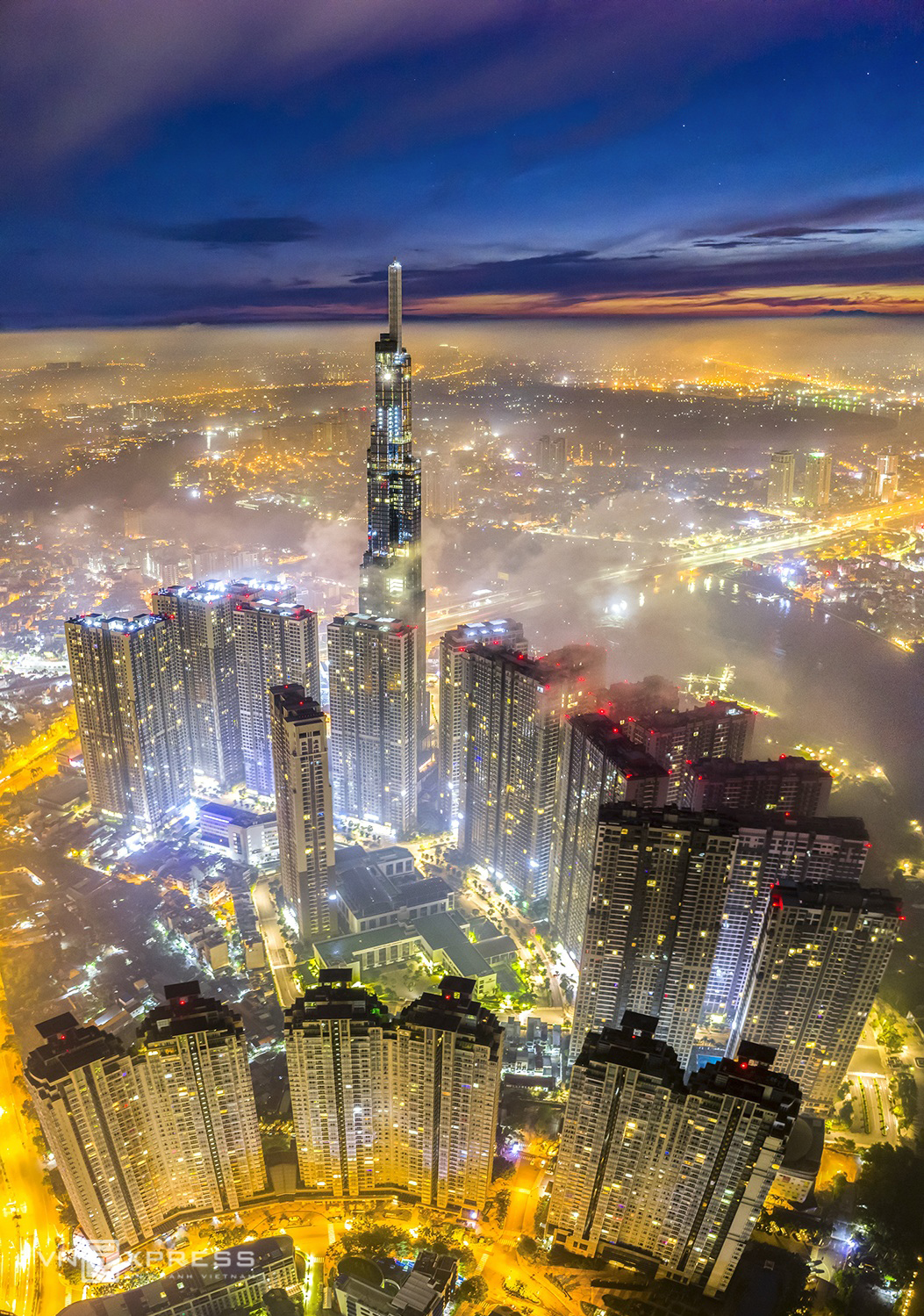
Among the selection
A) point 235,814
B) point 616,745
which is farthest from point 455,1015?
point 235,814

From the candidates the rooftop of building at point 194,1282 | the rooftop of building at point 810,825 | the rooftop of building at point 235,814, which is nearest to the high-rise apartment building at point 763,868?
the rooftop of building at point 810,825

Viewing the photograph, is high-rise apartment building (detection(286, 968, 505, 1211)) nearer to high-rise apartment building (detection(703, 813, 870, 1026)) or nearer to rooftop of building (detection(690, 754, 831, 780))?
high-rise apartment building (detection(703, 813, 870, 1026))

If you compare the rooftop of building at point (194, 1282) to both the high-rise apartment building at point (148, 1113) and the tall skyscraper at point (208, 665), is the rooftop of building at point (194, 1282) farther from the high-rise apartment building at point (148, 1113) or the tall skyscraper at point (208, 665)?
the tall skyscraper at point (208, 665)

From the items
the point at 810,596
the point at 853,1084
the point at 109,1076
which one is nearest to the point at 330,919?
the point at 109,1076

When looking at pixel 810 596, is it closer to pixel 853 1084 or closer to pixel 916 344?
pixel 916 344

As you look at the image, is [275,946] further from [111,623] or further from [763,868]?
[763,868]
